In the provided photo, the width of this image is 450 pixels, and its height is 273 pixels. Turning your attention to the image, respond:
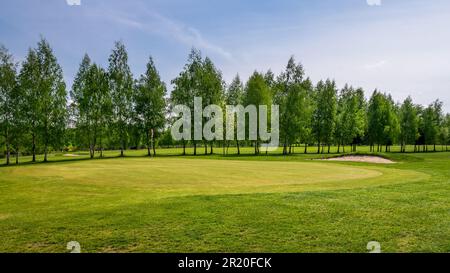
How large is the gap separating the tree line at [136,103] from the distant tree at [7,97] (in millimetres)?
126

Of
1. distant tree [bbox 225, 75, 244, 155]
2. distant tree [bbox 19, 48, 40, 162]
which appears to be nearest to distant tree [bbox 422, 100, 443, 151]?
distant tree [bbox 225, 75, 244, 155]

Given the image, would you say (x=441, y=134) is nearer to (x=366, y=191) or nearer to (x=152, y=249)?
(x=366, y=191)

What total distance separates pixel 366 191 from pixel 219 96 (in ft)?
175

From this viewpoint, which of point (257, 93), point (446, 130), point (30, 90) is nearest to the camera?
point (30, 90)

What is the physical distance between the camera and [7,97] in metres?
47.6

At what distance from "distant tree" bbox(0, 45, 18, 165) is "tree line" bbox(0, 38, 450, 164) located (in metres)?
0.13

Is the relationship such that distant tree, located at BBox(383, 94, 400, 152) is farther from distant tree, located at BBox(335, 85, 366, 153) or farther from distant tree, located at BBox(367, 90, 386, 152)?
distant tree, located at BBox(335, 85, 366, 153)

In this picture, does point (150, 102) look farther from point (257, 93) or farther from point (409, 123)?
point (409, 123)

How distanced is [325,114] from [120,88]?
4689cm

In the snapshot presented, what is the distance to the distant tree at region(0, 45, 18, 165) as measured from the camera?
46.5 meters

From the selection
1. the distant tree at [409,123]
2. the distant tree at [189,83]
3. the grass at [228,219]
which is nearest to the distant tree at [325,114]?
the distant tree at [409,123]

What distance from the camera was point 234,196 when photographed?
44.1 ft

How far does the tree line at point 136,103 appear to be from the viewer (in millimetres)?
49562

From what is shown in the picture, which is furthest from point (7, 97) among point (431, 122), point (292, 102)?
point (431, 122)
